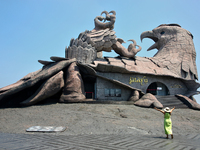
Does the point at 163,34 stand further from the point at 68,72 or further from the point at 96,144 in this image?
the point at 96,144

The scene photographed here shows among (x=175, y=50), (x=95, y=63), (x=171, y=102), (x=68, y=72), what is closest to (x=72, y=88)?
(x=68, y=72)

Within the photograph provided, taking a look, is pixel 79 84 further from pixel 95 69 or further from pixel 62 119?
pixel 62 119

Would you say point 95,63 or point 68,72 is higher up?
point 95,63

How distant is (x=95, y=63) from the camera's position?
1329cm

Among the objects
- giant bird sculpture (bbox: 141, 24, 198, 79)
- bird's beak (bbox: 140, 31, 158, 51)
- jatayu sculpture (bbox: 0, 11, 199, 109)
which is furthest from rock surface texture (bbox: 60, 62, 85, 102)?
bird's beak (bbox: 140, 31, 158, 51)

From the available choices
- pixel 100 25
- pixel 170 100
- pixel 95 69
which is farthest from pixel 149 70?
pixel 100 25

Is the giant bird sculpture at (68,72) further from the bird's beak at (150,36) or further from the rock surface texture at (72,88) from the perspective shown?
the bird's beak at (150,36)

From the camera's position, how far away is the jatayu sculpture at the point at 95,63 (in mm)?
10781

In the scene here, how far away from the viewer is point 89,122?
25.3 feet

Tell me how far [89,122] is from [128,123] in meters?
1.66

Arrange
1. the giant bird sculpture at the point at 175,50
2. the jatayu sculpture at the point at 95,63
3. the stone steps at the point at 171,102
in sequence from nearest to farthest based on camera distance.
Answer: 1. the jatayu sculpture at the point at 95,63
2. the stone steps at the point at 171,102
3. the giant bird sculpture at the point at 175,50

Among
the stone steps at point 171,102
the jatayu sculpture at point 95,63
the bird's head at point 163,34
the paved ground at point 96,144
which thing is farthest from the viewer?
the bird's head at point 163,34

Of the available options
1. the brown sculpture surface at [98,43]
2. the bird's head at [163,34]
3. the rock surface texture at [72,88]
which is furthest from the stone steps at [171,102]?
the bird's head at [163,34]

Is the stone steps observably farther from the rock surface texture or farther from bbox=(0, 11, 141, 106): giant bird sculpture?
the rock surface texture
